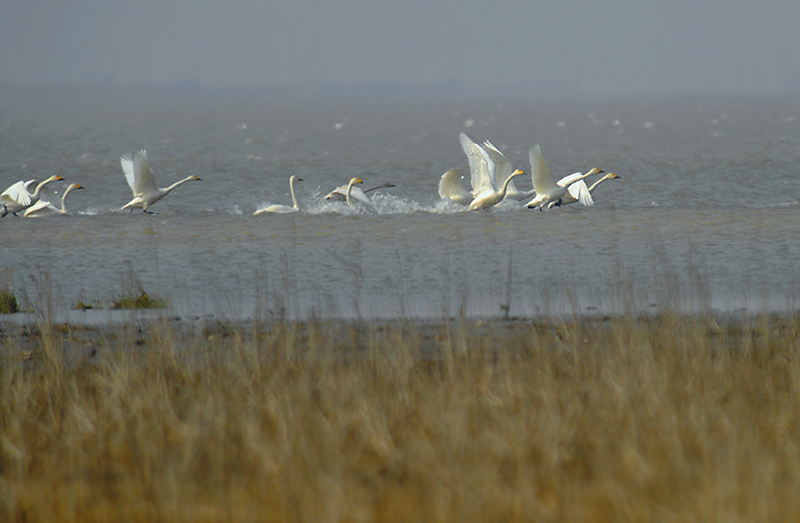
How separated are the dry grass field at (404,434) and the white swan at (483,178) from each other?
12281 millimetres

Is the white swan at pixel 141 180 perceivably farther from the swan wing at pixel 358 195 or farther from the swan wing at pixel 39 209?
the swan wing at pixel 358 195

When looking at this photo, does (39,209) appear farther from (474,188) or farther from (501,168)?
(501,168)

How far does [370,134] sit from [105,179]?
3888 centimetres

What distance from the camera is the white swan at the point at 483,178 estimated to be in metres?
19.0

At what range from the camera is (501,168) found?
20.8m

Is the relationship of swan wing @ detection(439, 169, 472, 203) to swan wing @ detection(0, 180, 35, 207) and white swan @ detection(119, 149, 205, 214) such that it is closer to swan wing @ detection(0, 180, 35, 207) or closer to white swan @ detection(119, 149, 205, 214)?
white swan @ detection(119, 149, 205, 214)

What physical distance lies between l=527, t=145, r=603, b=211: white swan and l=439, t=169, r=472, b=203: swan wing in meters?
1.78

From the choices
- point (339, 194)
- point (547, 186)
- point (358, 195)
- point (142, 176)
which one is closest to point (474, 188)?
point (547, 186)

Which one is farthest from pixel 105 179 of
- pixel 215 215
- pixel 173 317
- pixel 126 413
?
pixel 126 413

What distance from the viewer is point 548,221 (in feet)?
62.6

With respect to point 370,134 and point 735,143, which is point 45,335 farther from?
point 370,134

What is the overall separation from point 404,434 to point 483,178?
1565cm

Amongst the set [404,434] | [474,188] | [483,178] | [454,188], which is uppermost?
[404,434]

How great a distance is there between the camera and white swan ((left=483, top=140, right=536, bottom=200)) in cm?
1955
